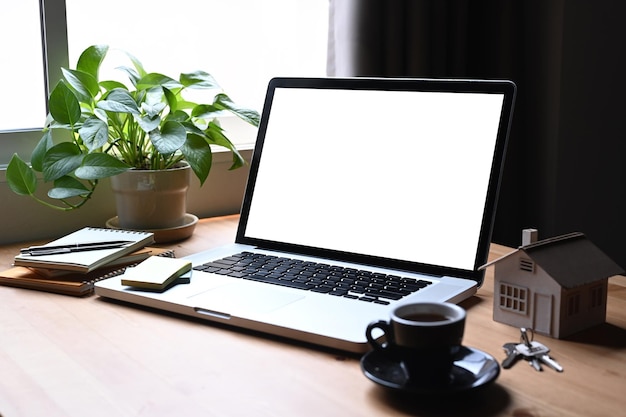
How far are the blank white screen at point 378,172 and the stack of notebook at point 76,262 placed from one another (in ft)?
0.67

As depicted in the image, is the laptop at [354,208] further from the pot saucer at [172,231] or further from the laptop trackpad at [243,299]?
the pot saucer at [172,231]

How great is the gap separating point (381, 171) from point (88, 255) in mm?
464

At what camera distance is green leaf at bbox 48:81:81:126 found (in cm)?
132

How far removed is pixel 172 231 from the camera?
1409mm

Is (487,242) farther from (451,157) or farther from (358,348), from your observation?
(358,348)

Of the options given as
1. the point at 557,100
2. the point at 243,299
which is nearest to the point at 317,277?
the point at 243,299

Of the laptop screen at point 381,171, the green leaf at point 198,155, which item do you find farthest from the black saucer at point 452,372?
the green leaf at point 198,155

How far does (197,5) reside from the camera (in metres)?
1.81

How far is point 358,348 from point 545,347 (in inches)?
8.4

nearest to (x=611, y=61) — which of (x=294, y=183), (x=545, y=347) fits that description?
(x=294, y=183)

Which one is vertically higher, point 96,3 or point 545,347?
point 96,3

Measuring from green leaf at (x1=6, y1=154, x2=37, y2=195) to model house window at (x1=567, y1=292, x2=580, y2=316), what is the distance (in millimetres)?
928

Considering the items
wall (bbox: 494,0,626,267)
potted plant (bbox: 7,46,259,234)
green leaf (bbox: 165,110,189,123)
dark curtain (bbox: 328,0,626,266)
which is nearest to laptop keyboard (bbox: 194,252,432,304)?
potted plant (bbox: 7,46,259,234)

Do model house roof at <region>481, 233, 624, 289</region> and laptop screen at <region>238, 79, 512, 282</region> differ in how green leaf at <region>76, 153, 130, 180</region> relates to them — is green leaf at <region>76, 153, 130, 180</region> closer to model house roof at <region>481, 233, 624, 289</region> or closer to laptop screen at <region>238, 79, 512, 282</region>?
laptop screen at <region>238, 79, 512, 282</region>
